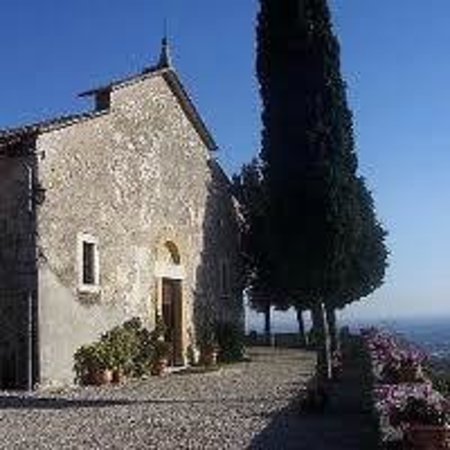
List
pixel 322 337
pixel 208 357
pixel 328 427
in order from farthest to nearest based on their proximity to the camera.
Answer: pixel 208 357
pixel 322 337
pixel 328 427

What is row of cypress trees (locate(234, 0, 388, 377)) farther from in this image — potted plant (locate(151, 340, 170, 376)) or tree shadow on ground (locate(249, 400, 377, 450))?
potted plant (locate(151, 340, 170, 376))

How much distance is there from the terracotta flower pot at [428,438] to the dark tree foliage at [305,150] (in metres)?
9.44

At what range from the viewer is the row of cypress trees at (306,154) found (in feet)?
59.4

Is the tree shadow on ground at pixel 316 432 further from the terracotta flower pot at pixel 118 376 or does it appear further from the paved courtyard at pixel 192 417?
the terracotta flower pot at pixel 118 376

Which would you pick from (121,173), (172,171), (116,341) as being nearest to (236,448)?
(116,341)

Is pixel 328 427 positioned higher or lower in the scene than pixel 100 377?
lower

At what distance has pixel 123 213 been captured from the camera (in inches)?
971

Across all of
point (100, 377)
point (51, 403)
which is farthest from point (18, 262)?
point (51, 403)

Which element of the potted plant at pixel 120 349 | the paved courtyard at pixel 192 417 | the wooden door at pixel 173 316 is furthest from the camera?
the wooden door at pixel 173 316

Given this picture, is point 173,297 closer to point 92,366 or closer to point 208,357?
point 208,357

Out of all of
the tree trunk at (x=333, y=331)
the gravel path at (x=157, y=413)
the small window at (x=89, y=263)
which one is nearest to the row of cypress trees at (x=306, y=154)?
the gravel path at (x=157, y=413)

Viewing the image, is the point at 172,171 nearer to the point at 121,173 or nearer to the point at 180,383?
the point at 121,173

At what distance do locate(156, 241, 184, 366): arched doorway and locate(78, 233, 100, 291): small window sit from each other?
3.74 meters

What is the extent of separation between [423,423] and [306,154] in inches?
394
